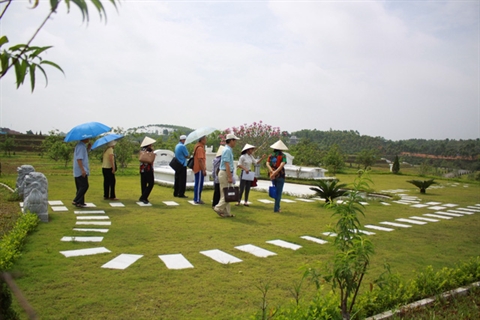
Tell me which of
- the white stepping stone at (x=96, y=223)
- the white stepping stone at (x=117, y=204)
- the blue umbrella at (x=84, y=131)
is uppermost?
the blue umbrella at (x=84, y=131)

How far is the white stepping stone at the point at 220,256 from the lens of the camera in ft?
15.1

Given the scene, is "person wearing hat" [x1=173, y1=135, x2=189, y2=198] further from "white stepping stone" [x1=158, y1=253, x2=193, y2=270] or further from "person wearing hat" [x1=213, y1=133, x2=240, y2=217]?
"white stepping stone" [x1=158, y1=253, x2=193, y2=270]

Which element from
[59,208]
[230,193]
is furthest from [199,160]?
[59,208]

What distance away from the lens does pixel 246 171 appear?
→ 8.66 metres

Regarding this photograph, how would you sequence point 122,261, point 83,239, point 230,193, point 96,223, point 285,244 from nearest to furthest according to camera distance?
point 122,261
point 83,239
point 285,244
point 96,223
point 230,193

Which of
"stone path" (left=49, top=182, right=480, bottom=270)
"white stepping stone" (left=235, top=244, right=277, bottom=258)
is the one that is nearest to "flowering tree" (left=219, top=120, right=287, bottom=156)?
"stone path" (left=49, top=182, right=480, bottom=270)

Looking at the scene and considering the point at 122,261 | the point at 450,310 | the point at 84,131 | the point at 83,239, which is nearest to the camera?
the point at 450,310

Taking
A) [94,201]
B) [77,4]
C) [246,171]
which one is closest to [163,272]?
[77,4]

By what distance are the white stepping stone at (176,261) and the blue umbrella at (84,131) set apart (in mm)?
4345

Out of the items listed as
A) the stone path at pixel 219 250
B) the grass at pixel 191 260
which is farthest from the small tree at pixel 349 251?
the grass at pixel 191 260

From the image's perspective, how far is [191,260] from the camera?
4.55 m

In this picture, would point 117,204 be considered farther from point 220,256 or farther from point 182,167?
point 220,256

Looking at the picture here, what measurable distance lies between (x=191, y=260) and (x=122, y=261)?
2.80 ft

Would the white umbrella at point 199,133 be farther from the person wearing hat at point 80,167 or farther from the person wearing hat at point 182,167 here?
the person wearing hat at point 80,167
